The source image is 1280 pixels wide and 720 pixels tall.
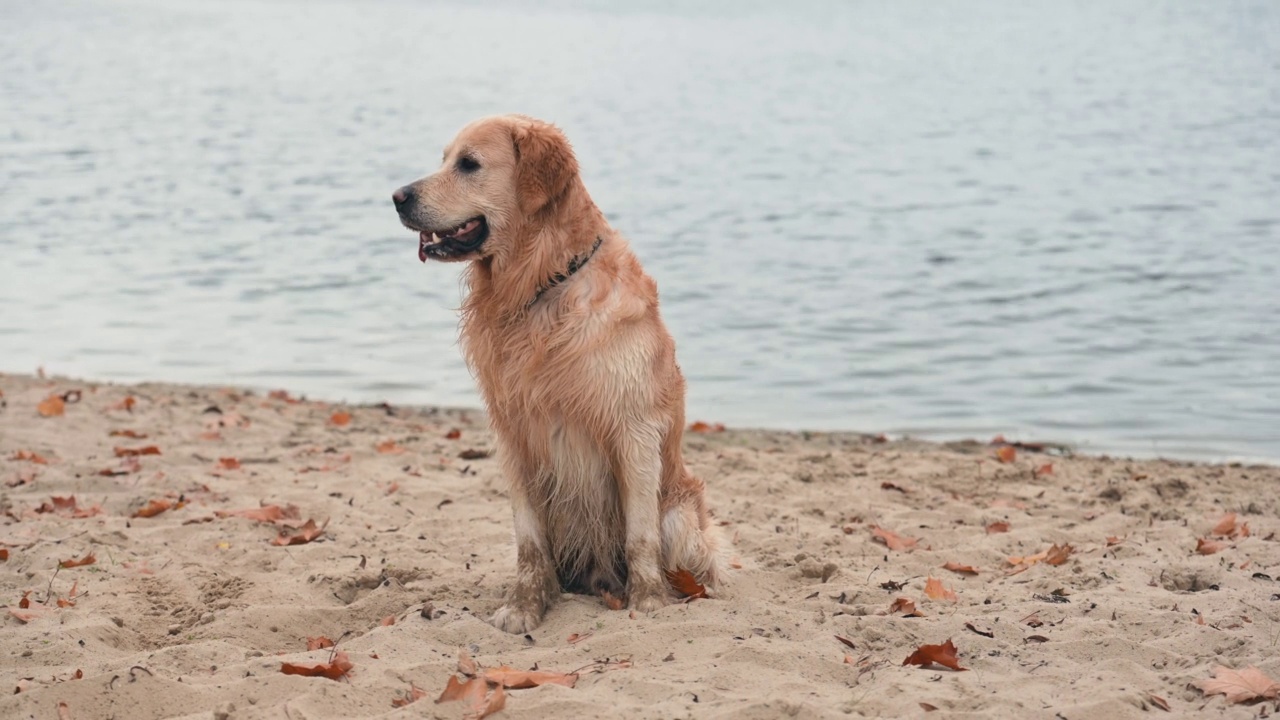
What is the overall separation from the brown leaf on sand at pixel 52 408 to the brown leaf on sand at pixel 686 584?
17.3 ft

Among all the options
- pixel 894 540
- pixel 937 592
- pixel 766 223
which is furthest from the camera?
pixel 766 223

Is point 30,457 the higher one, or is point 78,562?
point 78,562

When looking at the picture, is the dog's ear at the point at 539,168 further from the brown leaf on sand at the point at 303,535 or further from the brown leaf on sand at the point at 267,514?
the brown leaf on sand at the point at 267,514

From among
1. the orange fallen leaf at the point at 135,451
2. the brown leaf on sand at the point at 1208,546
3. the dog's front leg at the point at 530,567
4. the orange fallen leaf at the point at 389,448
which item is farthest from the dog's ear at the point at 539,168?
the orange fallen leaf at the point at 135,451

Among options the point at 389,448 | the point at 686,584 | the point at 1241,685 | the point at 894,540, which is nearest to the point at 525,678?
the point at 686,584

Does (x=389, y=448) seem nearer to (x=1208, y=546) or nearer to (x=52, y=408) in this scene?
(x=52, y=408)

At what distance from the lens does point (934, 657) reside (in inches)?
173

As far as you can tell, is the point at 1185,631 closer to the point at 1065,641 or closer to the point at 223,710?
the point at 1065,641

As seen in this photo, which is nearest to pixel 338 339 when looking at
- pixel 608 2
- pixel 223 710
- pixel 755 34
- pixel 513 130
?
pixel 513 130

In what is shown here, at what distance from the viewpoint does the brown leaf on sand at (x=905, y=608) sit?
16.6 ft

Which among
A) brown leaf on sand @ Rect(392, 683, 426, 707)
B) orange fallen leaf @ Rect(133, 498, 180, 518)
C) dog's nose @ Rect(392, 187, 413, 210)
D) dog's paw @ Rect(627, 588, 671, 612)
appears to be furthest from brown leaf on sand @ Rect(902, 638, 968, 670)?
orange fallen leaf @ Rect(133, 498, 180, 518)

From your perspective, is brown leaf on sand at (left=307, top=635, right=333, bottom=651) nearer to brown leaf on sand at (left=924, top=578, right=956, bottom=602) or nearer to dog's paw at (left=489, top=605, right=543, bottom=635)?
dog's paw at (left=489, top=605, right=543, bottom=635)

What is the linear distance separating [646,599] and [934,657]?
1.30m

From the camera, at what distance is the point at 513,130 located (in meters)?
5.02
